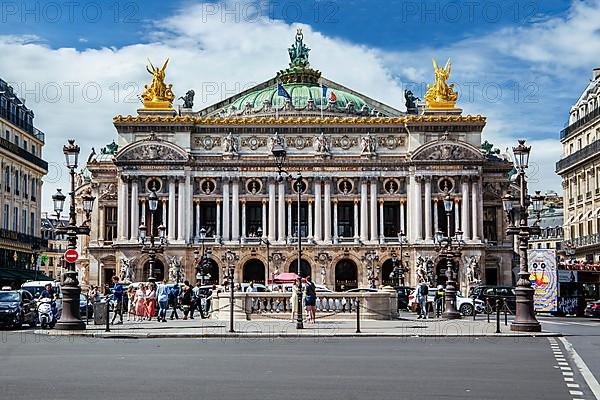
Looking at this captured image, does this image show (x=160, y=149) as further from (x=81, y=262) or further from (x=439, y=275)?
(x=439, y=275)

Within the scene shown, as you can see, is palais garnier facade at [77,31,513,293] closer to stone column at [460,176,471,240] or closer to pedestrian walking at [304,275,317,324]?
stone column at [460,176,471,240]

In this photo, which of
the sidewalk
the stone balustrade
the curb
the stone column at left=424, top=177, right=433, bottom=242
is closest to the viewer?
the curb

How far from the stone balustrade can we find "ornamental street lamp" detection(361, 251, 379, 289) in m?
48.4

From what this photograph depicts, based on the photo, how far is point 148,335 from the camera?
3541 cm

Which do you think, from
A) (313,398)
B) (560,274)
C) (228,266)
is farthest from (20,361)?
(228,266)

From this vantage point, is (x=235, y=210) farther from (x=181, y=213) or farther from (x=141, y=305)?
(x=141, y=305)

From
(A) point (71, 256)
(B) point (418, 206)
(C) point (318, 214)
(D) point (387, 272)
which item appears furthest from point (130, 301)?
(B) point (418, 206)

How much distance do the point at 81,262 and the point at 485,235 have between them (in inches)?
1858

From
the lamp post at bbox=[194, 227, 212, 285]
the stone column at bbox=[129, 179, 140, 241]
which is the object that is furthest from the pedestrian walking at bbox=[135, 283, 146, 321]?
the stone column at bbox=[129, 179, 140, 241]

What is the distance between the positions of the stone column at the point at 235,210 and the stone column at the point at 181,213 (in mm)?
4999

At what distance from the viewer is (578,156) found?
85875mm

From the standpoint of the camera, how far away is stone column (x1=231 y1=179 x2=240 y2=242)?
99438 mm

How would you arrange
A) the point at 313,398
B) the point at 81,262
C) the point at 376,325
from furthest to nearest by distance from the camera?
the point at 81,262 < the point at 376,325 < the point at 313,398

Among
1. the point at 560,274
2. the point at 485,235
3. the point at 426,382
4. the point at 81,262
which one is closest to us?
the point at 426,382
